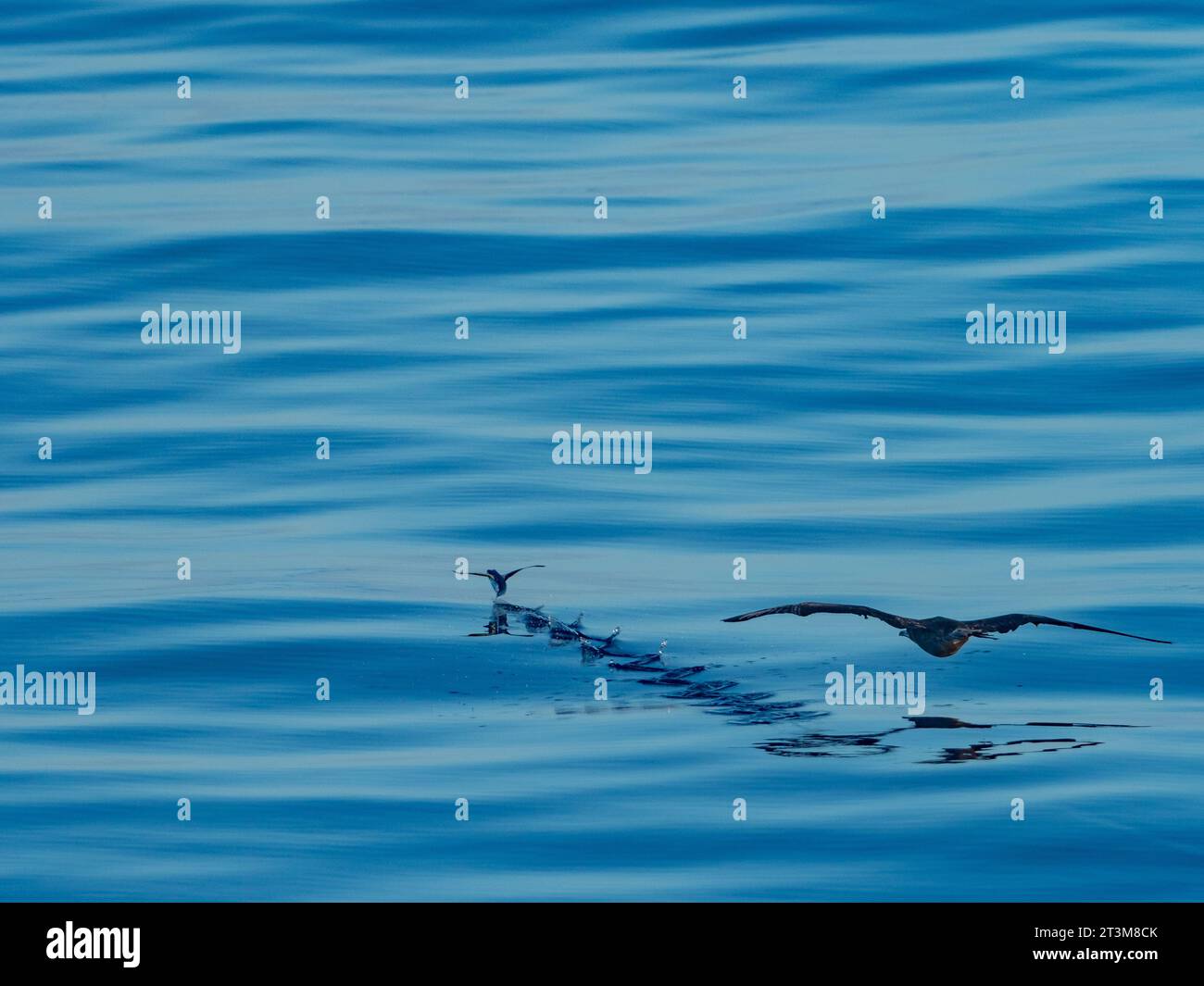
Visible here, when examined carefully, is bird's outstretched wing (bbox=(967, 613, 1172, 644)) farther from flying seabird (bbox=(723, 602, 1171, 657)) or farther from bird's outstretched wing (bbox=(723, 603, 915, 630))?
bird's outstretched wing (bbox=(723, 603, 915, 630))

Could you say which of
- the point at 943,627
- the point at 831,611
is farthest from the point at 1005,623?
the point at 831,611

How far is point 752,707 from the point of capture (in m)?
10.6

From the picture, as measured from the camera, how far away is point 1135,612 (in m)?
11.4

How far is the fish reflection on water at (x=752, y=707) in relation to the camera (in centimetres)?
1021

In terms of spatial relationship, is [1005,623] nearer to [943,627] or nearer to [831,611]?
[943,627]

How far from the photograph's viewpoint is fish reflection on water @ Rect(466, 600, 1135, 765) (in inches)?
402

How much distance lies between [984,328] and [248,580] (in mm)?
5497

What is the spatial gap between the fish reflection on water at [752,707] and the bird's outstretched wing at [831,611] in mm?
455

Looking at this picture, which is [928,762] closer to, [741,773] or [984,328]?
[741,773]

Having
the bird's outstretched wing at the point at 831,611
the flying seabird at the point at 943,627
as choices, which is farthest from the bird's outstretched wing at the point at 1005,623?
the bird's outstretched wing at the point at 831,611

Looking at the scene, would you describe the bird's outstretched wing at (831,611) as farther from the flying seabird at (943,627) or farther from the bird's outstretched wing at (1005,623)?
the bird's outstretched wing at (1005,623)

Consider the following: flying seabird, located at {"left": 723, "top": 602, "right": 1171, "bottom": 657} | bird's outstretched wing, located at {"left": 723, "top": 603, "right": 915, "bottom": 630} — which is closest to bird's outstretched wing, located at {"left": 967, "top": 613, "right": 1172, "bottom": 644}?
flying seabird, located at {"left": 723, "top": 602, "right": 1171, "bottom": 657}

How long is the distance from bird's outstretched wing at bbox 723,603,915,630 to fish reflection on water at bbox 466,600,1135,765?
0.46 metres

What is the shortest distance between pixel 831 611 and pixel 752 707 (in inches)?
28.3
